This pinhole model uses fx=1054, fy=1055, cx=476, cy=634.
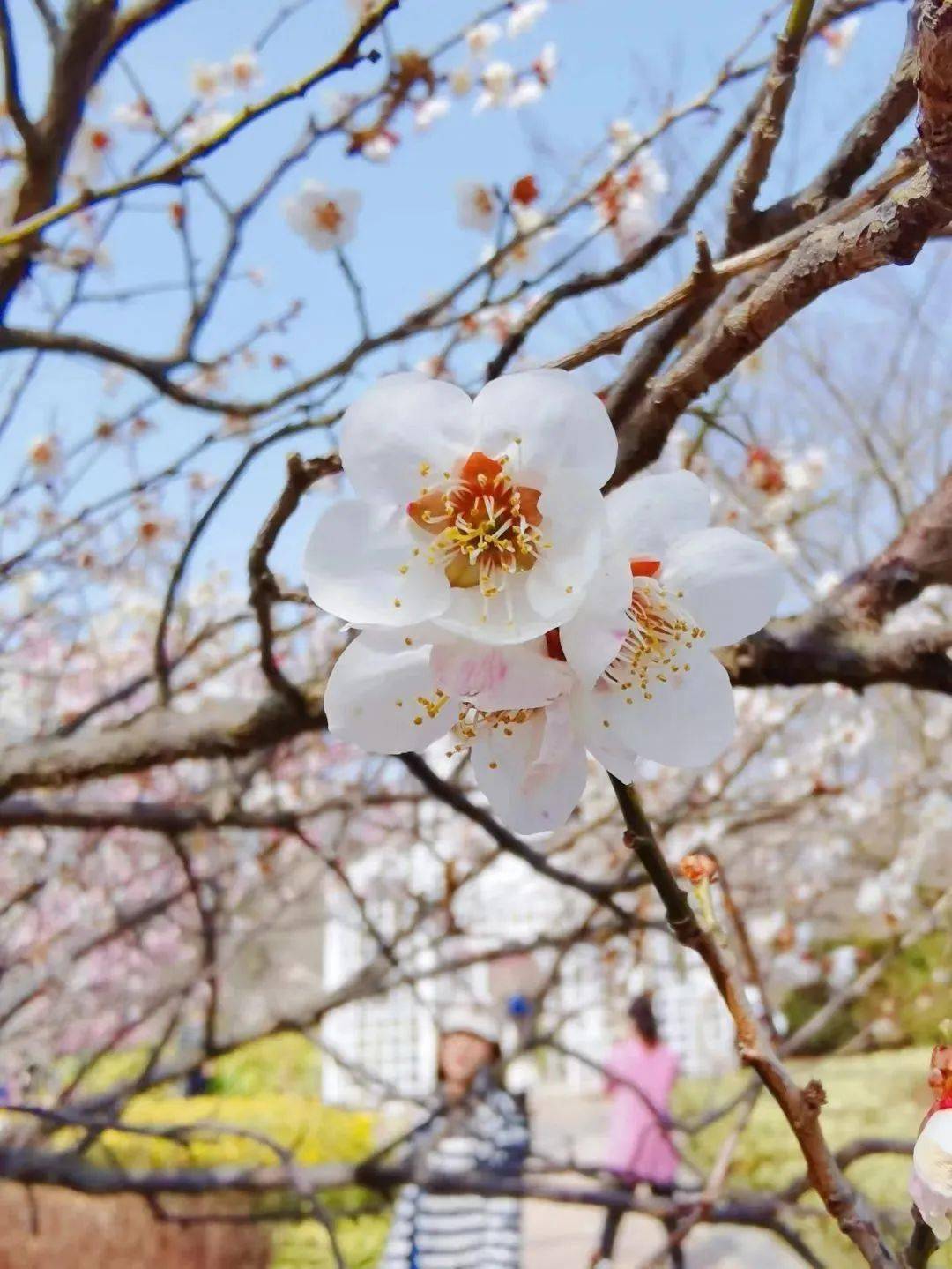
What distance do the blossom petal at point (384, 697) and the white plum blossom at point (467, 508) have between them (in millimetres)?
30

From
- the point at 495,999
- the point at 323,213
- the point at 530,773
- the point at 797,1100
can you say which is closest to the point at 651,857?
the point at 530,773

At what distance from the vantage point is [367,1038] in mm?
10000

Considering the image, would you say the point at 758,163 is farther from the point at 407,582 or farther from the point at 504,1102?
the point at 504,1102

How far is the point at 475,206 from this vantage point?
3047 mm

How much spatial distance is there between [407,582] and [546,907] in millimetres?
9175

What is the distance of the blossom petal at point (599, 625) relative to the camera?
516 millimetres

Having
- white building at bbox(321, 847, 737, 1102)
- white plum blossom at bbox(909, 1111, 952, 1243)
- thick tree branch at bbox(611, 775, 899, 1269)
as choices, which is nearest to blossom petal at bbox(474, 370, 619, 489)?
thick tree branch at bbox(611, 775, 899, 1269)

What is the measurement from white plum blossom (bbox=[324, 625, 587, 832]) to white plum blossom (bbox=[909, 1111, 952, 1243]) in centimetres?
28

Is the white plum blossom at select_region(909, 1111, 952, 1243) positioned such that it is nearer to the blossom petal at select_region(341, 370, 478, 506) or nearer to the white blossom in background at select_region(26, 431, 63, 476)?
the blossom petal at select_region(341, 370, 478, 506)

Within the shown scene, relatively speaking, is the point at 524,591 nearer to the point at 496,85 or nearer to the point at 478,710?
the point at 478,710

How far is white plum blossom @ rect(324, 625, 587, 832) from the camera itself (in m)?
0.54

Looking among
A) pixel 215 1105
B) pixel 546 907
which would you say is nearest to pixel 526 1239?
pixel 215 1105

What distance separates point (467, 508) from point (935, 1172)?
45 cm

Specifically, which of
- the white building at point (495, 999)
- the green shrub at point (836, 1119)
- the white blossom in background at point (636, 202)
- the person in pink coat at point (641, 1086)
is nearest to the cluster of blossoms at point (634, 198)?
the white blossom in background at point (636, 202)
